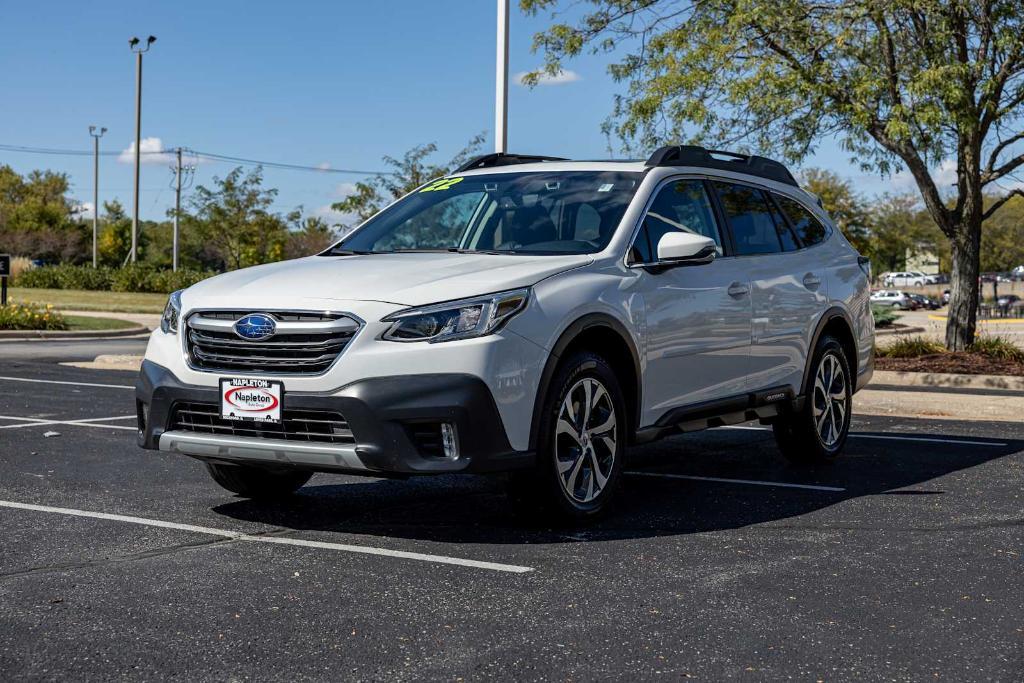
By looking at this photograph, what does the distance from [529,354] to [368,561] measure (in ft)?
3.83

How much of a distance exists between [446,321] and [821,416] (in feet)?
12.9

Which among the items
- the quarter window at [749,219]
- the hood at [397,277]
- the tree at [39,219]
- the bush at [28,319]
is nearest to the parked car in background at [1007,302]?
the bush at [28,319]

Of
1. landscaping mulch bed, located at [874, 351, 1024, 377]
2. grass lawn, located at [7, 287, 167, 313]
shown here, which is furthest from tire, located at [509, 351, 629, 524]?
grass lawn, located at [7, 287, 167, 313]

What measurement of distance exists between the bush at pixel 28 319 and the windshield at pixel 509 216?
18.9m

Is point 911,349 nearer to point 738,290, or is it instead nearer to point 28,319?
point 738,290

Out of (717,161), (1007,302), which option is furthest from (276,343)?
(1007,302)

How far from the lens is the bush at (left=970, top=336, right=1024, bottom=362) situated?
1811cm

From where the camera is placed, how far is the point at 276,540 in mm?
5918

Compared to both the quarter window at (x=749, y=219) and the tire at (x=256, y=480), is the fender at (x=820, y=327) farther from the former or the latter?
the tire at (x=256, y=480)

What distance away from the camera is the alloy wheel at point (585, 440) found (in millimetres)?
6098

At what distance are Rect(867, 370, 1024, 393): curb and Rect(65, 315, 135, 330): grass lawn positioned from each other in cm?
1663

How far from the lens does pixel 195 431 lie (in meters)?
5.95

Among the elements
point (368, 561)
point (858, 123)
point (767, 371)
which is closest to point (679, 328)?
point (767, 371)

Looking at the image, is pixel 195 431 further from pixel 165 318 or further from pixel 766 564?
pixel 766 564
